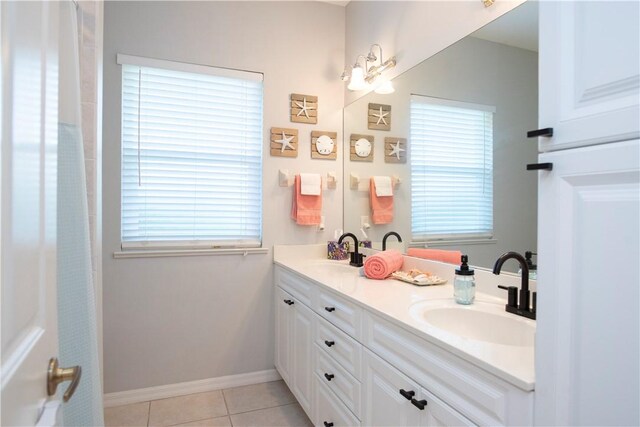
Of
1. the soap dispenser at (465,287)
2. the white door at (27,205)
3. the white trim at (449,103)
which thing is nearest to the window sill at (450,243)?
the soap dispenser at (465,287)

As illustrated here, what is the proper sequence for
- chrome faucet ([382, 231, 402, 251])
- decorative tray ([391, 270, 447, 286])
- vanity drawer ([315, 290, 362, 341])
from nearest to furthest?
1. vanity drawer ([315, 290, 362, 341])
2. decorative tray ([391, 270, 447, 286])
3. chrome faucet ([382, 231, 402, 251])

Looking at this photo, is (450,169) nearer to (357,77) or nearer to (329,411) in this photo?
(357,77)

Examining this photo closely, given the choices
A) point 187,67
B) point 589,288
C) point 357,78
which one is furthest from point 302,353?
point 187,67

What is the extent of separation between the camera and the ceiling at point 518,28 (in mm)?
1402

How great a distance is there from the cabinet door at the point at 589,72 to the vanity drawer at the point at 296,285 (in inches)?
57.0

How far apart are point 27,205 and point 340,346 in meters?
1.36

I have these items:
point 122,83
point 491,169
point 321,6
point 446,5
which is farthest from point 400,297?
point 321,6

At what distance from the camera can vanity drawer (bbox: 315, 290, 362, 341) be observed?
150 cm

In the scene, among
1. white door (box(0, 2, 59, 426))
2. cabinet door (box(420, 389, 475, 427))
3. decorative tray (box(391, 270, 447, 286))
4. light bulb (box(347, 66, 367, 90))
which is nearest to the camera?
white door (box(0, 2, 59, 426))

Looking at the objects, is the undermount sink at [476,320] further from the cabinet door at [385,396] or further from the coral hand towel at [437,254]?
the coral hand towel at [437,254]

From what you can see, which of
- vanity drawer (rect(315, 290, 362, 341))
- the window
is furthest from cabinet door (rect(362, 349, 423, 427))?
the window

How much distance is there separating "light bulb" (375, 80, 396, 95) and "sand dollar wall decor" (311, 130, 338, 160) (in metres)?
0.53

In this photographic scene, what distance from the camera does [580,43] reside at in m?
0.68

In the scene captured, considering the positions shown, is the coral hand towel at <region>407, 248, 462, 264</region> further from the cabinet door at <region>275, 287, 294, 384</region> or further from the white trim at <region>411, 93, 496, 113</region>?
the cabinet door at <region>275, 287, 294, 384</region>
